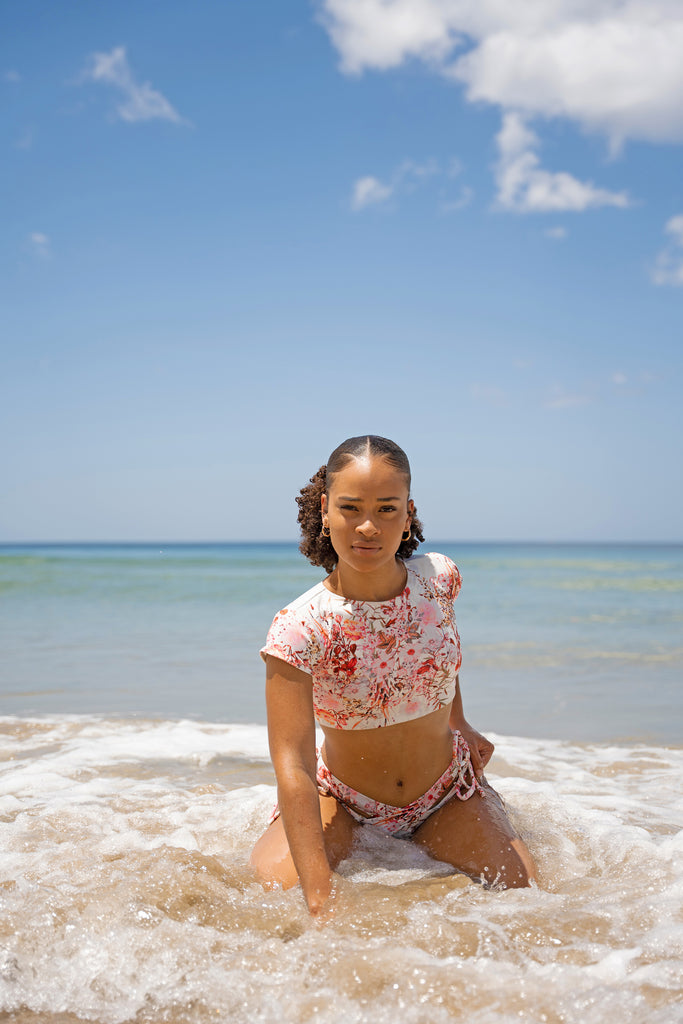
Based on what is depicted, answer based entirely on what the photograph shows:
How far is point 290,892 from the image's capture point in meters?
2.84

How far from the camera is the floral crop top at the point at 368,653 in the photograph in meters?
2.93

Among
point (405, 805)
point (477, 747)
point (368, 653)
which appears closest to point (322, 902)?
point (405, 805)

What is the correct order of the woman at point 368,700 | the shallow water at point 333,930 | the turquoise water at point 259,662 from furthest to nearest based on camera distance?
the turquoise water at point 259,662 → the woman at point 368,700 → the shallow water at point 333,930

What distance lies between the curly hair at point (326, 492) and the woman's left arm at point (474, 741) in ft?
2.42

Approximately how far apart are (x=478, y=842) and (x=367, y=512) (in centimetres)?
136

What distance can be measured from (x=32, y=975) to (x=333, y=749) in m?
1.29

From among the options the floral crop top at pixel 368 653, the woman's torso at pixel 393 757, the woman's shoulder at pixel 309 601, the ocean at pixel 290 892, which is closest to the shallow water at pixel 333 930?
the ocean at pixel 290 892

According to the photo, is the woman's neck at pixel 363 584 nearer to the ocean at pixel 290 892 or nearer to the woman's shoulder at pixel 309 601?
the woman's shoulder at pixel 309 601

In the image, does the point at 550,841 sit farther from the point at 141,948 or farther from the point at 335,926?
the point at 141,948

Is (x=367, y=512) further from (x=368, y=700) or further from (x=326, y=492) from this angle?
(x=368, y=700)

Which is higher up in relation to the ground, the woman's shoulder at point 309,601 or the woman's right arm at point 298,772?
the woman's shoulder at point 309,601

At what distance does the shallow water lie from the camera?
226 cm

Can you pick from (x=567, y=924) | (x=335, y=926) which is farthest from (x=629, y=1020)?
(x=335, y=926)

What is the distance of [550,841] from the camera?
12.2 feet
